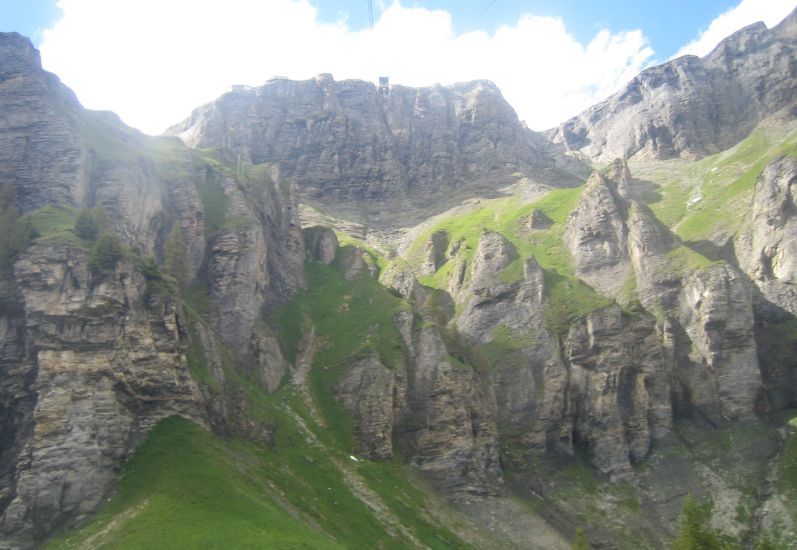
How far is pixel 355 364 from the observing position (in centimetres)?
10281

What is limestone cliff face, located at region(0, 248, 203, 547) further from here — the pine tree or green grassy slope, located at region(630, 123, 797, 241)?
green grassy slope, located at region(630, 123, 797, 241)

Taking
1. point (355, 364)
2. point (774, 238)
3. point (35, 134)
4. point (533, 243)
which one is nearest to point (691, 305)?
point (774, 238)

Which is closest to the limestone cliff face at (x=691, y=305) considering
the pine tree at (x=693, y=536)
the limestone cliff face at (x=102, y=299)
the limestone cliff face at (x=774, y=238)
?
the limestone cliff face at (x=774, y=238)

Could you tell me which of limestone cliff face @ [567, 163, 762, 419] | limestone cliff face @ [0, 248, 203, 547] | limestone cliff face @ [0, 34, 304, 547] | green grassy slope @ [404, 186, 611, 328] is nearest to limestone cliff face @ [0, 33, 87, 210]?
limestone cliff face @ [0, 34, 304, 547]

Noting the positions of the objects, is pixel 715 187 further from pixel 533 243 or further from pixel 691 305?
pixel 691 305

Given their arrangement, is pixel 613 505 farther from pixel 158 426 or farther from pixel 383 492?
pixel 158 426

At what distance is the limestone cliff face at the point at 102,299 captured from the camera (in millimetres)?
65188

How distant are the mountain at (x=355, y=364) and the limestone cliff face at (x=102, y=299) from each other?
0.28 metres

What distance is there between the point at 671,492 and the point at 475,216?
94.9 metres

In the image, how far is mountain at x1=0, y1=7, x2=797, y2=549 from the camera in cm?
6725

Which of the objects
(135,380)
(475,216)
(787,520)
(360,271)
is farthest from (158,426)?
(475,216)

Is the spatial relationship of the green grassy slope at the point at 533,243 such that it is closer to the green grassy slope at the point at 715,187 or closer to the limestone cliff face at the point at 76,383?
the green grassy slope at the point at 715,187

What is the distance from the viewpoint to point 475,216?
17600 cm

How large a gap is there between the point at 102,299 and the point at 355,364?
133 feet
